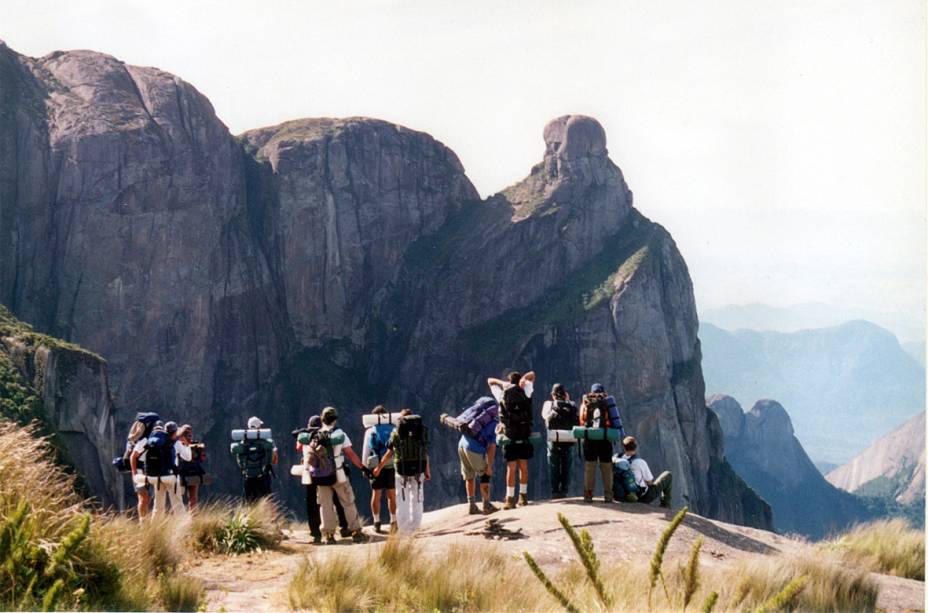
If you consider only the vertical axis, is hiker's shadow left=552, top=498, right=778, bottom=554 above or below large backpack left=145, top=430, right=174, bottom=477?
below

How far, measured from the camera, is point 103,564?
32.5 ft

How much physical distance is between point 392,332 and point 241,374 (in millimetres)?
19381

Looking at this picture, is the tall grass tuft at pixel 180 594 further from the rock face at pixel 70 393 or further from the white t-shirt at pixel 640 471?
→ the rock face at pixel 70 393

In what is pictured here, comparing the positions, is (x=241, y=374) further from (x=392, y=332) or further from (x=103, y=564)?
(x=103, y=564)

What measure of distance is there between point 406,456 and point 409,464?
0.51 feet

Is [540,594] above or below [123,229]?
below

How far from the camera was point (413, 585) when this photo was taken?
11055 millimetres

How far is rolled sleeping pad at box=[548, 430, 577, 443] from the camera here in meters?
18.6

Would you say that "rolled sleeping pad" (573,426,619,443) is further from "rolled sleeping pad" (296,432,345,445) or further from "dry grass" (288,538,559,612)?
"dry grass" (288,538,559,612)

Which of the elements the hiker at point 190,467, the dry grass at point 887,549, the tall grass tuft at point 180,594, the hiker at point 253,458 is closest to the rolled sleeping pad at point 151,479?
the hiker at point 190,467

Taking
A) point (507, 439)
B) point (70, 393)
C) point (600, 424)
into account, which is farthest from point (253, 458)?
point (70, 393)

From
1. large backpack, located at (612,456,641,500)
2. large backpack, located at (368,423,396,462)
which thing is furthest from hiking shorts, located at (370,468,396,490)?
large backpack, located at (612,456,641,500)

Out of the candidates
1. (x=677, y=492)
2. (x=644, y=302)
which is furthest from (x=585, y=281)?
(x=677, y=492)

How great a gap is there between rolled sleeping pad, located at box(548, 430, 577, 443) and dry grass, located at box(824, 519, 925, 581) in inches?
184
